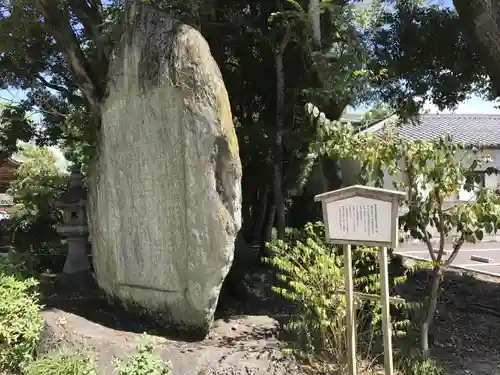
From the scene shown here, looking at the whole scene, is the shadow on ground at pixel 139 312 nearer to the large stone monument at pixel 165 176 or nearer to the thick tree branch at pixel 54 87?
the large stone monument at pixel 165 176

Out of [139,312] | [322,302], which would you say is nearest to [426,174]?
[322,302]

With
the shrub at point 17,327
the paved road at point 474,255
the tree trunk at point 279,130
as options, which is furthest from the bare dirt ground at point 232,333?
the paved road at point 474,255

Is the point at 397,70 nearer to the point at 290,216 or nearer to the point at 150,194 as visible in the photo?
the point at 150,194

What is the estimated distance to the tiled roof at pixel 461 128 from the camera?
21.6 metres

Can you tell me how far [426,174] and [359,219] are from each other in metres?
1.27

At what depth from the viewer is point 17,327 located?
5281 millimetres

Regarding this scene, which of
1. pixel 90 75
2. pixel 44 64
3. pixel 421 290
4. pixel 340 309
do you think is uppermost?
pixel 44 64

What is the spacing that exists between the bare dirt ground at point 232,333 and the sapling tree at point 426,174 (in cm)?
135

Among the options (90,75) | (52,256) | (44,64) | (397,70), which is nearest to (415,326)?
(397,70)

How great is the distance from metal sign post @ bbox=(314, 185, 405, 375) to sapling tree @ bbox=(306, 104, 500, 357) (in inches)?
39.2

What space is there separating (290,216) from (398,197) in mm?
12373

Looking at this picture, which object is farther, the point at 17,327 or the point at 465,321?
the point at 465,321

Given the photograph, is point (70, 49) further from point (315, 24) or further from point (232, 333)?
point (232, 333)

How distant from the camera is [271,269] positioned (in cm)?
988
